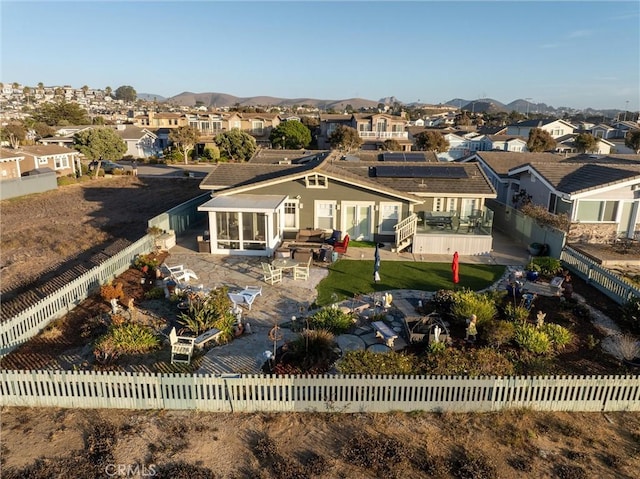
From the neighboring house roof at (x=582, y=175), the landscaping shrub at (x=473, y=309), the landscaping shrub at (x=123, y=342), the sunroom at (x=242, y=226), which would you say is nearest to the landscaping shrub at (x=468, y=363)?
the landscaping shrub at (x=473, y=309)

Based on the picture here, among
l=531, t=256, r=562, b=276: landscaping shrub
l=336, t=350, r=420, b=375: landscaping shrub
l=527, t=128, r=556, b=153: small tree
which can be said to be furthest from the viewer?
l=527, t=128, r=556, b=153: small tree

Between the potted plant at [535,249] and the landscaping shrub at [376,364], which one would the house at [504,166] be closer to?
the potted plant at [535,249]

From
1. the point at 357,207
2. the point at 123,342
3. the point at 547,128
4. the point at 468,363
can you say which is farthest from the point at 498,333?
the point at 547,128

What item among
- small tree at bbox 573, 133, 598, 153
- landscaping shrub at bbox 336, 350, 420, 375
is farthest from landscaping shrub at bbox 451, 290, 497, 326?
small tree at bbox 573, 133, 598, 153

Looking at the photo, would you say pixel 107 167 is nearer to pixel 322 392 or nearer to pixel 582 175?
pixel 582 175

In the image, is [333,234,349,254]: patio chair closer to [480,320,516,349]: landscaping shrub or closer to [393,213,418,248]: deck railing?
[393,213,418,248]: deck railing
